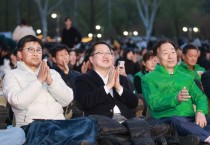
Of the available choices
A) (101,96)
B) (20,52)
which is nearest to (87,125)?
(101,96)

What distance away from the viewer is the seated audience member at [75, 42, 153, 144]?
937 centimetres

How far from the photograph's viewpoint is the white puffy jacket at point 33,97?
8.99 meters

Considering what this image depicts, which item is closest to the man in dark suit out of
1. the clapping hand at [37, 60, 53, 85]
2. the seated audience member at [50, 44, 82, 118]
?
the clapping hand at [37, 60, 53, 85]

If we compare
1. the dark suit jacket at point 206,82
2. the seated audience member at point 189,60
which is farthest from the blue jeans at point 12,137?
the seated audience member at point 189,60

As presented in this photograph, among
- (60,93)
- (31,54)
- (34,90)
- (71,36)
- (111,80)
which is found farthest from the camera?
(71,36)

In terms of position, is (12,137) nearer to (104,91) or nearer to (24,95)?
(24,95)

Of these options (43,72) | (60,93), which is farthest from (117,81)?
(43,72)

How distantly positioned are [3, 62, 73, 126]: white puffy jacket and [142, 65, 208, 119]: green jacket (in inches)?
41.5

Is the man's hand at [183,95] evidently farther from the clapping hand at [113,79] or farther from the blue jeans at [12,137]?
the blue jeans at [12,137]

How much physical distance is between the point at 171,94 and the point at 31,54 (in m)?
1.70

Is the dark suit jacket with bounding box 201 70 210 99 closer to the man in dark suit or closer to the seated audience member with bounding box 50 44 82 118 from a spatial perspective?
the man in dark suit

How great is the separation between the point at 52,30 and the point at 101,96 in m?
99.1

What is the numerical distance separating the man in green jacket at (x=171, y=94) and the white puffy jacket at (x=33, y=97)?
1.07 metres

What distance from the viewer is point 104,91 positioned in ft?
30.7
